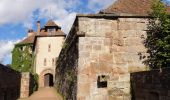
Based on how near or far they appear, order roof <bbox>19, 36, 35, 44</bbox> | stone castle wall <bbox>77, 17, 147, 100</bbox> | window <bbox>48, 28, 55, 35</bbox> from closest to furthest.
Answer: stone castle wall <bbox>77, 17, 147, 100</bbox> → window <bbox>48, 28, 55, 35</bbox> → roof <bbox>19, 36, 35, 44</bbox>

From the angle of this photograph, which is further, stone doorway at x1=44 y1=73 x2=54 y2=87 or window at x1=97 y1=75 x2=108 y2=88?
stone doorway at x1=44 y1=73 x2=54 y2=87

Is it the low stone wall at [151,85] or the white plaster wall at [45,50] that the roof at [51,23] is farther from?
the low stone wall at [151,85]

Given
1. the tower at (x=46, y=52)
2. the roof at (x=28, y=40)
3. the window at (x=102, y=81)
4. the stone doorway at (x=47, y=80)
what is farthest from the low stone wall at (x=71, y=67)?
the roof at (x=28, y=40)

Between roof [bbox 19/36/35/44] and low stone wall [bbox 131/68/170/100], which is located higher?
roof [bbox 19/36/35/44]

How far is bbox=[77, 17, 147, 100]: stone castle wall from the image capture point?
9.36 metres

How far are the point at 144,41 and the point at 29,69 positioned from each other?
35.2 m

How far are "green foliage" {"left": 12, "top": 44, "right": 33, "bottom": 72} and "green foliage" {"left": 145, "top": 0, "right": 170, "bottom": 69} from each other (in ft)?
115

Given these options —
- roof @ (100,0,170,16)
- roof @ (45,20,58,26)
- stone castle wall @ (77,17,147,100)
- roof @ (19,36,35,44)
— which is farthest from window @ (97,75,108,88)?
roof @ (19,36,35,44)

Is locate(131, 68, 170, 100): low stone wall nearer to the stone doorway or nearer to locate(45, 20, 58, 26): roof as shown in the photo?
the stone doorway

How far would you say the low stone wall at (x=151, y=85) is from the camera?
6.73 m

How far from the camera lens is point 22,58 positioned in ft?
143

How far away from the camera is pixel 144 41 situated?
32.6 ft

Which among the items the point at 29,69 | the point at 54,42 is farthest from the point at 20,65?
the point at 54,42

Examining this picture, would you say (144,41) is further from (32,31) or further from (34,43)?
(32,31)
